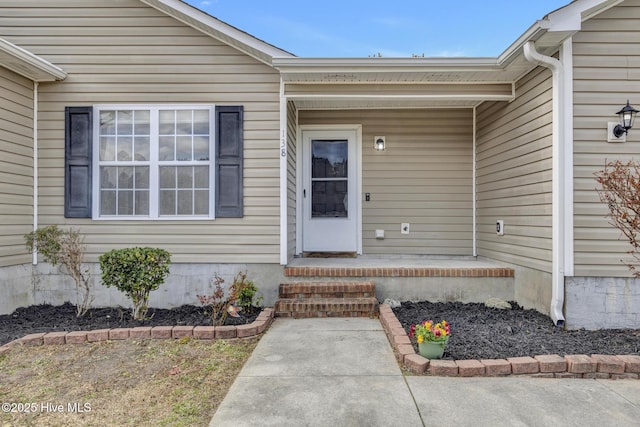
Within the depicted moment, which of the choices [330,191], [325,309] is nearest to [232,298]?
[325,309]

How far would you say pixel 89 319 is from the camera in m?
4.32

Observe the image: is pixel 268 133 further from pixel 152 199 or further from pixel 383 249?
pixel 383 249

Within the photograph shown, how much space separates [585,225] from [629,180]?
1.90 feet

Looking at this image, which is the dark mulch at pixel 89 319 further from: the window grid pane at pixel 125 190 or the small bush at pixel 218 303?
the window grid pane at pixel 125 190

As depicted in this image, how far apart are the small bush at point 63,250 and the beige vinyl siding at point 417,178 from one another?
11.8 ft

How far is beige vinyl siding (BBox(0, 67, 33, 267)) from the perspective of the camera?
443cm

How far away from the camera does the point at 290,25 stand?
1462 cm

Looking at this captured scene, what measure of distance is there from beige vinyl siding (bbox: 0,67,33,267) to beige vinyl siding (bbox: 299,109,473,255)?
3.63 metres

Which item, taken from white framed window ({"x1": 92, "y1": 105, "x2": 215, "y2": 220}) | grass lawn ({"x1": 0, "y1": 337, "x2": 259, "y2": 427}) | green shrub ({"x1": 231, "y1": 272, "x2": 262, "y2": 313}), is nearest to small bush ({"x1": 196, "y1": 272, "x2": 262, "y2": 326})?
green shrub ({"x1": 231, "y1": 272, "x2": 262, "y2": 313})

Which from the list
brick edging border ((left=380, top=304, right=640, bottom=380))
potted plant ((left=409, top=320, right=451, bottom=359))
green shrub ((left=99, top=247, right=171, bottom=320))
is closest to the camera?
brick edging border ((left=380, top=304, right=640, bottom=380))

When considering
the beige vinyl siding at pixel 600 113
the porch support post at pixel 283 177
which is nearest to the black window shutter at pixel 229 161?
the porch support post at pixel 283 177

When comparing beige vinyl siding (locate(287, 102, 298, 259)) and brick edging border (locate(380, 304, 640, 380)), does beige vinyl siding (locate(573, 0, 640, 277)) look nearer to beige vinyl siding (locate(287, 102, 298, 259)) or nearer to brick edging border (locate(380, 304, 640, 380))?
brick edging border (locate(380, 304, 640, 380))

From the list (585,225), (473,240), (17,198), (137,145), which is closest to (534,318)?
(585,225)

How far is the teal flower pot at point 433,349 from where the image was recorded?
10.0 ft
